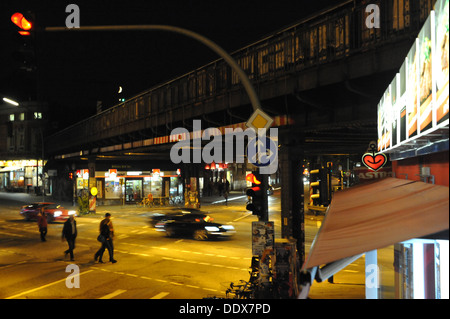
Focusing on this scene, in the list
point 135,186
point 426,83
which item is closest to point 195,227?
point 426,83

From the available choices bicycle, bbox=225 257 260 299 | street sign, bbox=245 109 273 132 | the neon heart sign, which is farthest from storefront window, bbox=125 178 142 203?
street sign, bbox=245 109 273 132

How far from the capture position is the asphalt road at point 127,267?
10852 mm

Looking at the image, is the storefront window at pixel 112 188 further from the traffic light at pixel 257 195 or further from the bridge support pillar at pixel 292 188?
the traffic light at pixel 257 195

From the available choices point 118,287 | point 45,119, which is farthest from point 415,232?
point 45,119

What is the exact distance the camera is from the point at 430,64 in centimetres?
487

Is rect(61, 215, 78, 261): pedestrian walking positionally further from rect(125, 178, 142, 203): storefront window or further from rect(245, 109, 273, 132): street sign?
rect(125, 178, 142, 203): storefront window

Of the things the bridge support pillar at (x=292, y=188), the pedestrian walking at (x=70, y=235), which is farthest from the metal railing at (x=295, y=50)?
the pedestrian walking at (x=70, y=235)

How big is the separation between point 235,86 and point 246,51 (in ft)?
4.57

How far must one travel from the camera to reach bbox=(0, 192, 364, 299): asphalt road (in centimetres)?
1085

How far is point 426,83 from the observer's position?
5.09m

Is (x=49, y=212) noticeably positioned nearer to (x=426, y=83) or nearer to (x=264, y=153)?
(x=264, y=153)

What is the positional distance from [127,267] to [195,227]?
6577mm

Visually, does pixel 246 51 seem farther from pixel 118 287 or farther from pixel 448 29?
pixel 448 29

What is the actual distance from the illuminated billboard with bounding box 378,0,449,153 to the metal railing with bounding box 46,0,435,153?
3.07m
